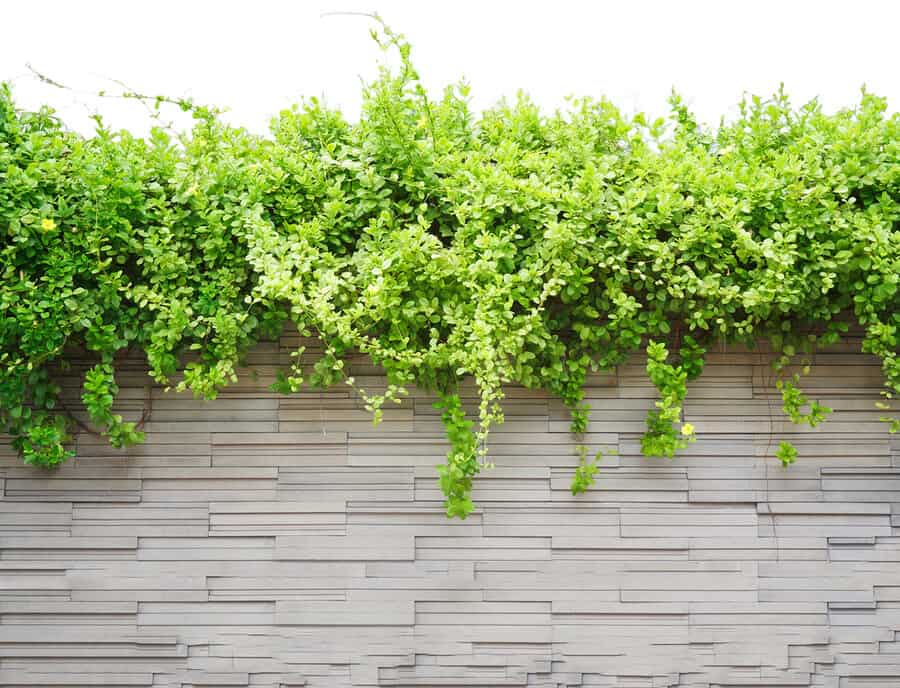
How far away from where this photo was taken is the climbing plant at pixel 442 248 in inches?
93.0

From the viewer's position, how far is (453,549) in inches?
101

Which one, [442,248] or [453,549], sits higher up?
[442,248]

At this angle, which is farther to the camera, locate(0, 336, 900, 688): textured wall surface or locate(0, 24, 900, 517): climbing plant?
locate(0, 336, 900, 688): textured wall surface

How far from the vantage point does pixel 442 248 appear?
2377 mm

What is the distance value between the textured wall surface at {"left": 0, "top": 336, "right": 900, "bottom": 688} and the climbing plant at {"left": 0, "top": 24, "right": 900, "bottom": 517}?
4.2 inches

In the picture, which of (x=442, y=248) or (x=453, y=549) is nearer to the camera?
(x=442, y=248)

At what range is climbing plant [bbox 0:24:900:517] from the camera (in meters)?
2.36

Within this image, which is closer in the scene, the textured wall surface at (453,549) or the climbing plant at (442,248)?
the climbing plant at (442,248)

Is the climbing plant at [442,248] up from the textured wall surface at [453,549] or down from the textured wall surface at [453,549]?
up

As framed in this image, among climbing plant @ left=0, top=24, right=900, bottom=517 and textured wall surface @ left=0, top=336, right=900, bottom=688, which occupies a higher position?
climbing plant @ left=0, top=24, right=900, bottom=517

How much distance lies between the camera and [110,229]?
2.39 meters

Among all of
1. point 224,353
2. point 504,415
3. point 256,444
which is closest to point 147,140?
point 224,353

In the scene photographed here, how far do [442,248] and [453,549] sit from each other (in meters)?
0.91

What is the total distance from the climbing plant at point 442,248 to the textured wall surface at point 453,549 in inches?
4.2
